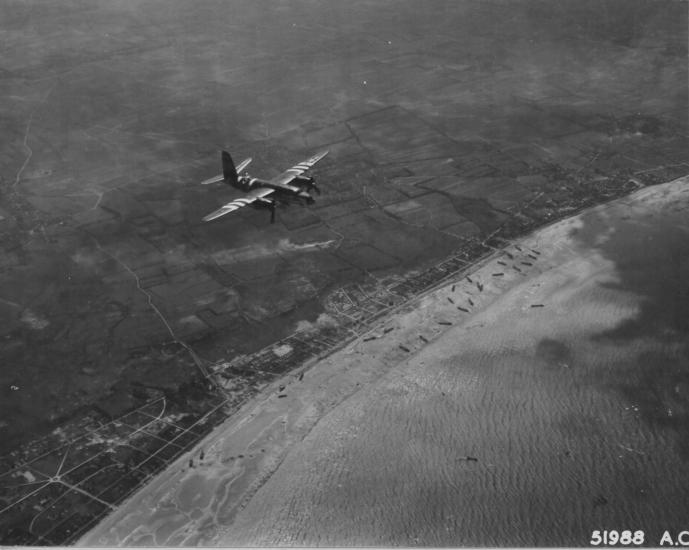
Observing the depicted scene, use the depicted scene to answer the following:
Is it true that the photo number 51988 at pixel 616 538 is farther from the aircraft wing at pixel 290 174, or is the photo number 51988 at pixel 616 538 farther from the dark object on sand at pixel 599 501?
the aircraft wing at pixel 290 174

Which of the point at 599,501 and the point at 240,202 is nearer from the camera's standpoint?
the point at 599,501

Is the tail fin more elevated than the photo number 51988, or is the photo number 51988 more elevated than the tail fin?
the tail fin

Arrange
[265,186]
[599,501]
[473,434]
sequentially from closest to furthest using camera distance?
[599,501], [473,434], [265,186]

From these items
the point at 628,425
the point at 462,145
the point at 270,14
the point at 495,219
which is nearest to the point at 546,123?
the point at 462,145

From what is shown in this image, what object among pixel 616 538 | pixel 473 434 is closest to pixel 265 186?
pixel 473 434

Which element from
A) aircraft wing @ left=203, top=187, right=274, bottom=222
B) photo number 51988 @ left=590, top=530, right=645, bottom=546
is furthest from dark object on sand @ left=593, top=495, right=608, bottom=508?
aircraft wing @ left=203, top=187, right=274, bottom=222

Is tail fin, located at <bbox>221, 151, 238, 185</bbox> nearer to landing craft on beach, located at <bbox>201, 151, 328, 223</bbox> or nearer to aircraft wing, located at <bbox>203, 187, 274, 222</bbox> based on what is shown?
landing craft on beach, located at <bbox>201, 151, 328, 223</bbox>

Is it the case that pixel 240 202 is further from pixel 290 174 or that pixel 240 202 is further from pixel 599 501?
pixel 599 501
